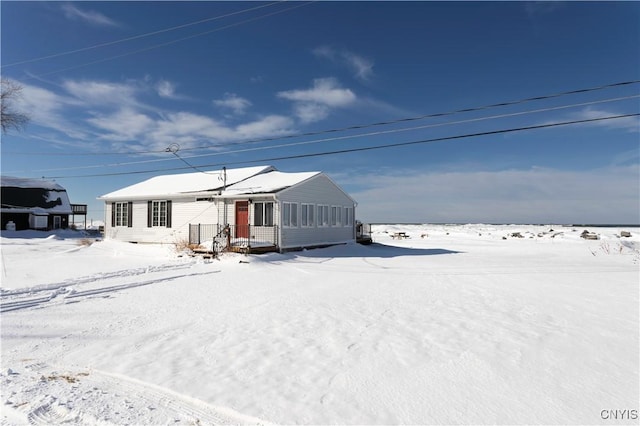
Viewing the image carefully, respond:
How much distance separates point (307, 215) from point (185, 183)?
948 centimetres

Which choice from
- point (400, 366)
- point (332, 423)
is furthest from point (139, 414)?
point (400, 366)

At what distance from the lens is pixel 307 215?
22.6 m

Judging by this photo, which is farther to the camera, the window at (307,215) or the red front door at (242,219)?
the window at (307,215)

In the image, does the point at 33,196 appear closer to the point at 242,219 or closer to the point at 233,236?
Answer: the point at 233,236

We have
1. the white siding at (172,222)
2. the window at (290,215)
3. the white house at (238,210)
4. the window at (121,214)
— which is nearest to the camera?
the white house at (238,210)

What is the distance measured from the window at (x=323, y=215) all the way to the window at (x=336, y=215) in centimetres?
67

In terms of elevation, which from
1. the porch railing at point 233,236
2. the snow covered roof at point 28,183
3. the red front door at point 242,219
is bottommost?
the porch railing at point 233,236

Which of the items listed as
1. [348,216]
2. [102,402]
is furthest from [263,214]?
[102,402]

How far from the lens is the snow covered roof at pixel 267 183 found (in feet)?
68.5

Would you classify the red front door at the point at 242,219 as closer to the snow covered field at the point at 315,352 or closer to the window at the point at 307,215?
the window at the point at 307,215

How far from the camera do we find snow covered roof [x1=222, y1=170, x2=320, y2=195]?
20891 mm

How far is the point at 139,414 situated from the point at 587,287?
42.2 feet

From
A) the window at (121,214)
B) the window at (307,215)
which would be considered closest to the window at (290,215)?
the window at (307,215)

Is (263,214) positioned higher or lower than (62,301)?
higher
